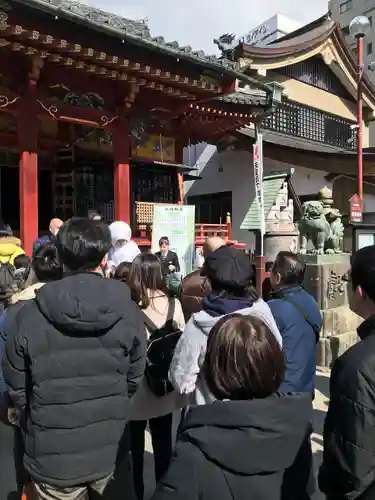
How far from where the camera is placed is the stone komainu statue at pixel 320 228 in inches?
261

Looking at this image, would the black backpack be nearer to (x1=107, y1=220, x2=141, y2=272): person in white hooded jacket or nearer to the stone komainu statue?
(x1=107, y1=220, x2=141, y2=272): person in white hooded jacket

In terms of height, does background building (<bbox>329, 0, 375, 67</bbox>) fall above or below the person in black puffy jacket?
above

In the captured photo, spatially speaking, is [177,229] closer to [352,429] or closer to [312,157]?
[312,157]

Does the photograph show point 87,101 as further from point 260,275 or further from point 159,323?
point 159,323

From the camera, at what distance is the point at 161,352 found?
8.62ft

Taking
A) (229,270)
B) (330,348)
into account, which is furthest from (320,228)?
(229,270)

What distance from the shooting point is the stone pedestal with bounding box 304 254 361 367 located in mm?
6421

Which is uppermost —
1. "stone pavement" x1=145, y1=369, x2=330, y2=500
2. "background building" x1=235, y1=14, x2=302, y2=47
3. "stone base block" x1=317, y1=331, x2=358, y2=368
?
"background building" x1=235, y1=14, x2=302, y2=47

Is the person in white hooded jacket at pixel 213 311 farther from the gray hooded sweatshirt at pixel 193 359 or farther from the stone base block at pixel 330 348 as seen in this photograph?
the stone base block at pixel 330 348

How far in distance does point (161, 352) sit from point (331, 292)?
4539 mm

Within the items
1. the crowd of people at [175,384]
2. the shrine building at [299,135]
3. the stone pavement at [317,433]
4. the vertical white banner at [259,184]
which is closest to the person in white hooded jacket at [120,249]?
the stone pavement at [317,433]

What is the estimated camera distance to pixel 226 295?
2.23 metres

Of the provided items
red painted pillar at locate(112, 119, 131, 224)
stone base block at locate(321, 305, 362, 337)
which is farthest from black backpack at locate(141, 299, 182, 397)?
red painted pillar at locate(112, 119, 131, 224)

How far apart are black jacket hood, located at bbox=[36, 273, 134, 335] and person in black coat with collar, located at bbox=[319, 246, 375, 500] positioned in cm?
93
